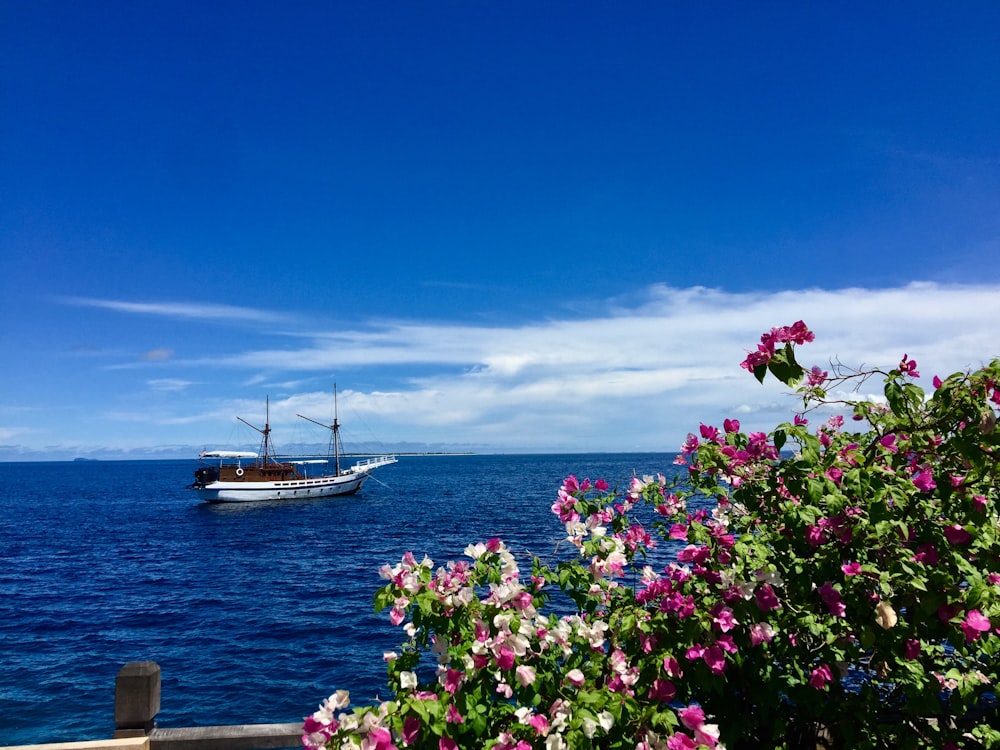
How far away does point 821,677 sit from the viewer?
123 inches

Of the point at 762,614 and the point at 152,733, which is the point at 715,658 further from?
the point at 152,733

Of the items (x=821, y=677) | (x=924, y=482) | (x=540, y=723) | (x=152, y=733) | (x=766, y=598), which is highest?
(x=924, y=482)

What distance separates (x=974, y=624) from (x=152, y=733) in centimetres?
431

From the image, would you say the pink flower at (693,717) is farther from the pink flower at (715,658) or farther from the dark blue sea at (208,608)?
the dark blue sea at (208,608)

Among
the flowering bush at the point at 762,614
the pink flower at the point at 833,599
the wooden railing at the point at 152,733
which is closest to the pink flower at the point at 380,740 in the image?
the flowering bush at the point at 762,614

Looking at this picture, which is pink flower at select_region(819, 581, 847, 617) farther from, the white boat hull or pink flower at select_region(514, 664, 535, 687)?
the white boat hull

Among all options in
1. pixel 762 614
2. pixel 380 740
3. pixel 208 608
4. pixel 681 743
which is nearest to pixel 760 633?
pixel 762 614

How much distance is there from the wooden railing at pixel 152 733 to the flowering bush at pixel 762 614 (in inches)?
43.1

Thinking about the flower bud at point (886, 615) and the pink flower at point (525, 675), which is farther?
the flower bud at point (886, 615)

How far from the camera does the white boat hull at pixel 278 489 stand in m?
70.8

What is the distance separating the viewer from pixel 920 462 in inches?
130

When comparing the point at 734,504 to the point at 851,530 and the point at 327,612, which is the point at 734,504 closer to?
the point at 851,530

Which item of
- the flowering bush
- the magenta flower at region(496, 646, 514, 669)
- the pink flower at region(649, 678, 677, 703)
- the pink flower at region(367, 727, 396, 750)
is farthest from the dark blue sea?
the pink flower at region(367, 727, 396, 750)

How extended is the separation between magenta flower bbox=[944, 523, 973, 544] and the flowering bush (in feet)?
0.05
